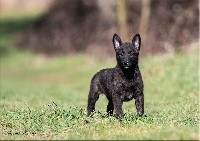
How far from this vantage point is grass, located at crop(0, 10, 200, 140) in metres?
11.7

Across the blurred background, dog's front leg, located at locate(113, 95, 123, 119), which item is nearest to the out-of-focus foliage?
the blurred background

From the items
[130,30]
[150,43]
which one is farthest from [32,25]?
[150,43]

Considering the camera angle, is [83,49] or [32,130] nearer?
[32,130]

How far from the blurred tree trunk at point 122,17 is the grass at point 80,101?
2184mm

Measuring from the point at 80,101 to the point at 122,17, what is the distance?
1440 centimetres

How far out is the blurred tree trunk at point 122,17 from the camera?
109ft

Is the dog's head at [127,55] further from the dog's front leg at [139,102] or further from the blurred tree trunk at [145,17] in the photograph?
the blurred tree trunk at [145,17]

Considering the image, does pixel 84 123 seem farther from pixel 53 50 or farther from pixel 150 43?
pixel 53 50

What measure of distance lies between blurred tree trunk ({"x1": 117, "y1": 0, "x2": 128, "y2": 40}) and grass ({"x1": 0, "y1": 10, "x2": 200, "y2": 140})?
218 centimetres

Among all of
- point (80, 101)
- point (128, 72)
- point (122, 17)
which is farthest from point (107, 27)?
point (128, 72)

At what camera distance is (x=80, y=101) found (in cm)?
2020

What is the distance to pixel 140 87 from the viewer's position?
43.4ft

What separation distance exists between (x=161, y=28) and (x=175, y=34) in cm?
170

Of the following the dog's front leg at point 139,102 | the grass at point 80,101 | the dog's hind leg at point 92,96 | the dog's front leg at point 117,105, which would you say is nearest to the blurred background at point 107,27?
the grass at point 80,101
